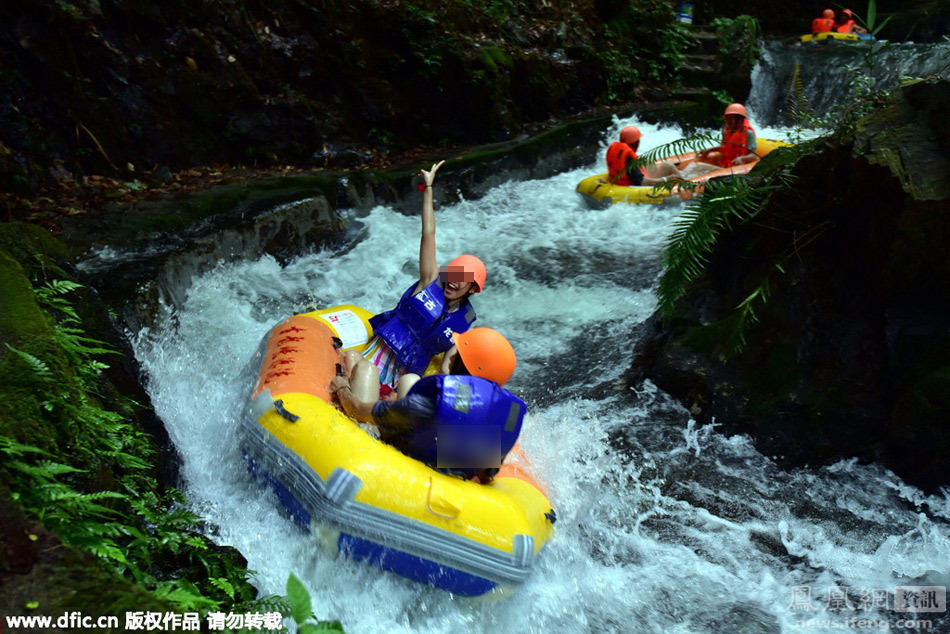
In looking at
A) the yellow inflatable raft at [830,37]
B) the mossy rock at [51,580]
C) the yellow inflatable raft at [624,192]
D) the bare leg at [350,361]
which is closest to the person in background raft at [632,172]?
the yellow inflatable raft at [624,192]

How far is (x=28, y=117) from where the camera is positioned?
279 inches

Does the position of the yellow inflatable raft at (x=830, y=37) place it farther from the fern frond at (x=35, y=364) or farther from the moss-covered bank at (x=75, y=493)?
the fern frond at (x=35, y=364)

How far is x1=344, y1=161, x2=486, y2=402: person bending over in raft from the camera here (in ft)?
14.6

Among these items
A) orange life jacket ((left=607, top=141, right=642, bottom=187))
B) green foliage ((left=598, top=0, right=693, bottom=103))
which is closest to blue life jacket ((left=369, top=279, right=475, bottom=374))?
orange life jacket ((left=607, top=141, right=642, bottom=187))

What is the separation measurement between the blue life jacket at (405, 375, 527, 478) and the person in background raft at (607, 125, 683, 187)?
592 centimetres

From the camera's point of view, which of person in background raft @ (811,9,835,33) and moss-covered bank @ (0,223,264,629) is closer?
moss-covered bank @ (0,223,264,629)

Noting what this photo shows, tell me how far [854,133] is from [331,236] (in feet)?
17.1

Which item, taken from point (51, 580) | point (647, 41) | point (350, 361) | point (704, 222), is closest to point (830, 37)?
point (647, 41)

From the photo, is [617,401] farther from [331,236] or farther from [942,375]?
[331,236]

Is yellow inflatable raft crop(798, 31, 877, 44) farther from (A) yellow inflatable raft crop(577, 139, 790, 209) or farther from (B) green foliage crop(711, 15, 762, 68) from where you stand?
(A) yellow inflatable raft crop(577, 139, 790, 209)

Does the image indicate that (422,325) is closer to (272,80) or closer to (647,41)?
(272,80)

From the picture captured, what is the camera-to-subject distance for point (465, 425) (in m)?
3.39

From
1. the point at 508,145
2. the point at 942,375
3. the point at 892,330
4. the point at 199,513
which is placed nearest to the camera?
the point at 199,513

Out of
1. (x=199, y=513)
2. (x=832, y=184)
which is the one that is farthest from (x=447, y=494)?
(x=832, y=184)
